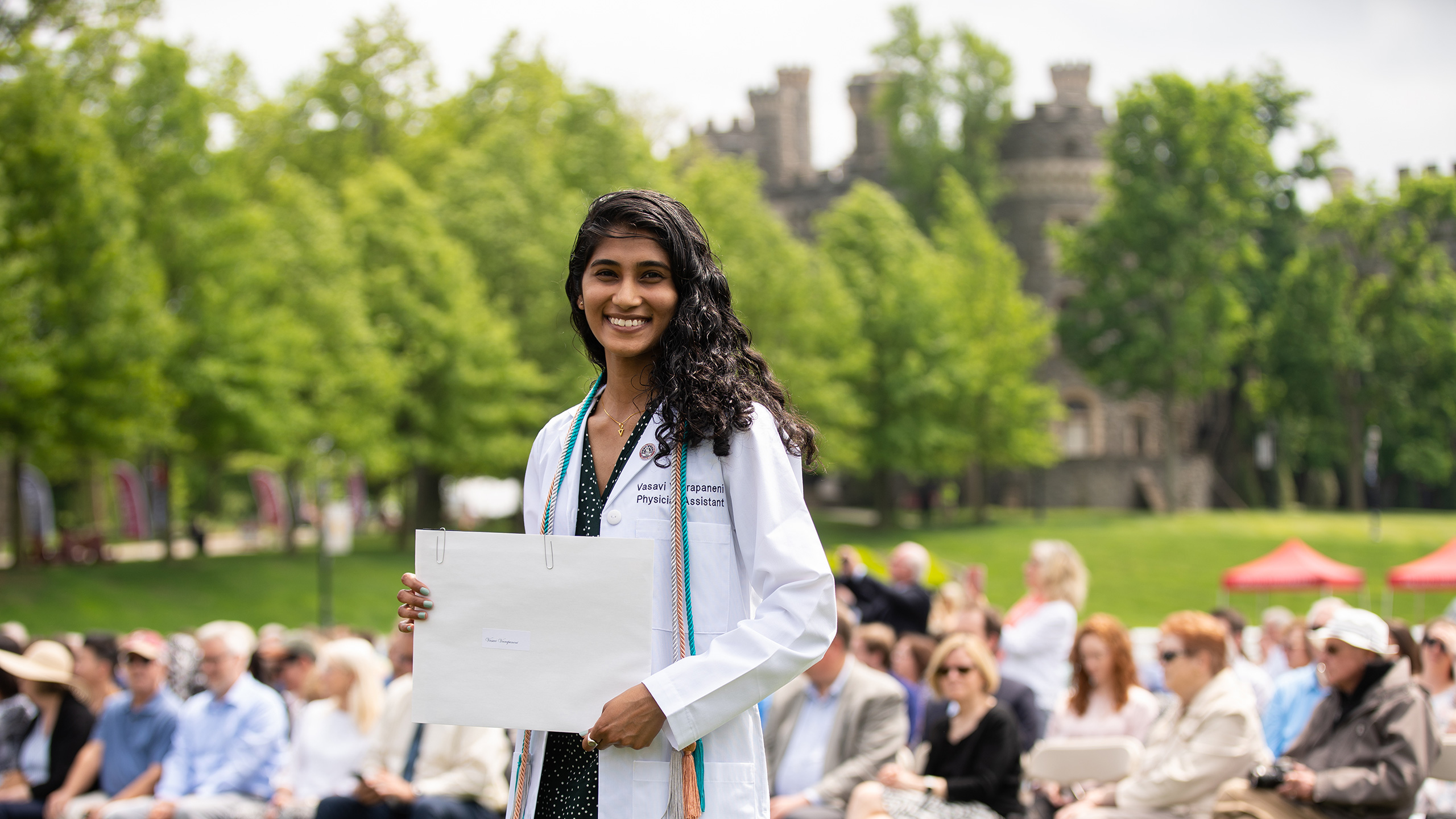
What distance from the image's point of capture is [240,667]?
307 inches

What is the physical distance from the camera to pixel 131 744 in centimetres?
798

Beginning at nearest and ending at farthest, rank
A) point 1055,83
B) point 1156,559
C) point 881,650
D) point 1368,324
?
point 881,650 < point 1156,559 < point 1368,324 < point 1055,83

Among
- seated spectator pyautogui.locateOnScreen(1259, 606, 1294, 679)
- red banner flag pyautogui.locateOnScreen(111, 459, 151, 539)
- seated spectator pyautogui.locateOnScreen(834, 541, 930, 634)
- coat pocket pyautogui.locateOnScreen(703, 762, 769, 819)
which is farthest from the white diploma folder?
red banner flag pyautogui.locateOnScreen(111, 459, 151, 539)

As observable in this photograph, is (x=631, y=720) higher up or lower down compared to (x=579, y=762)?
higher up

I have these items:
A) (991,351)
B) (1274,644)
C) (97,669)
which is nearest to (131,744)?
(97,669)

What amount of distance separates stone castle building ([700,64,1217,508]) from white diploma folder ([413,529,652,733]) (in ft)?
141

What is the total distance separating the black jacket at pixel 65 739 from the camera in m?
8.09

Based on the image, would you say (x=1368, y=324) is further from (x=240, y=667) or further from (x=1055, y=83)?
(x=240, y=667)

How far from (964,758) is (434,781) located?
2.63 m

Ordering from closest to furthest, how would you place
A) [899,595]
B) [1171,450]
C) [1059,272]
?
1. [899,595]
2. [1171,450]
3. [1059,272]

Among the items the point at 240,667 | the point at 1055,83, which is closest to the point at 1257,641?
the point at 240,667

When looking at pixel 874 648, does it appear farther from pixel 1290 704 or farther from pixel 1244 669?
pixel 1244 669

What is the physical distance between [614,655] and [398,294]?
2998 centimetres

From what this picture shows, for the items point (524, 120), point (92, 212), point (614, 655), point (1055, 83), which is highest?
point (1055, 83)
